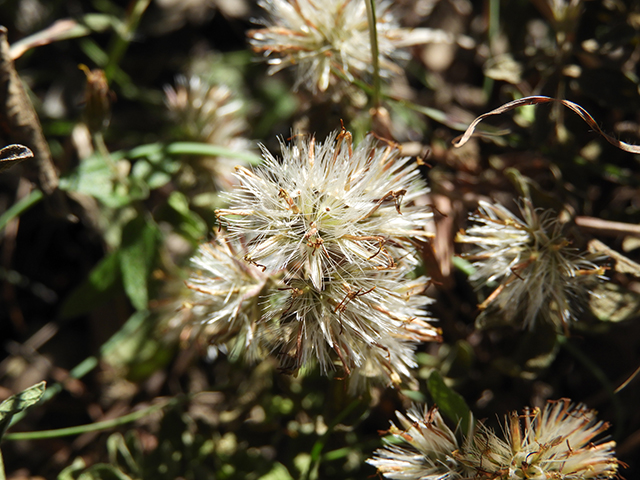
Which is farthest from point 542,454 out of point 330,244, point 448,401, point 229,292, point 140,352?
point 140,352

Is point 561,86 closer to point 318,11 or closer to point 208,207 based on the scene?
point 318,11

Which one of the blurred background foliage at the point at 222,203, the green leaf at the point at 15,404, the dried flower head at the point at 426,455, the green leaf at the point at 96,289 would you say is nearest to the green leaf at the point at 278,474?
the blurred background foliage at the point at 222,203

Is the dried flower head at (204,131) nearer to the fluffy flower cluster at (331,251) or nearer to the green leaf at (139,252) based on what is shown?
the green leaf at (139,252)

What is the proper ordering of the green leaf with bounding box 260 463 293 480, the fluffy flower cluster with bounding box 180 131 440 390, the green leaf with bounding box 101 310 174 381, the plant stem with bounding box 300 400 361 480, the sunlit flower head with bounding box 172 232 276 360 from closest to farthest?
the fluffy flower cluster with bounding box 180 131 440 390, the sunlit flower head with bounding box 172 232 276 360, the plant stem with bounding box 300 400 361 480, the green leaf with bounding box 260 463 293 480, the green leaf with bounding box 101 310 174 381

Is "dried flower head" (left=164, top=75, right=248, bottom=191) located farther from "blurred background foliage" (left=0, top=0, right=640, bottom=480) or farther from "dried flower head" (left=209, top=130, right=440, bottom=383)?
"dried flower head" (left=209, top=130, right=440, bottom=383)

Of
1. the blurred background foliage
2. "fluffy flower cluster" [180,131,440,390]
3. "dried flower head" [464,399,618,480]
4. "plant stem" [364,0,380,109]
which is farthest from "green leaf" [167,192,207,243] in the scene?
"dried flower head" [464,399,618,480]
